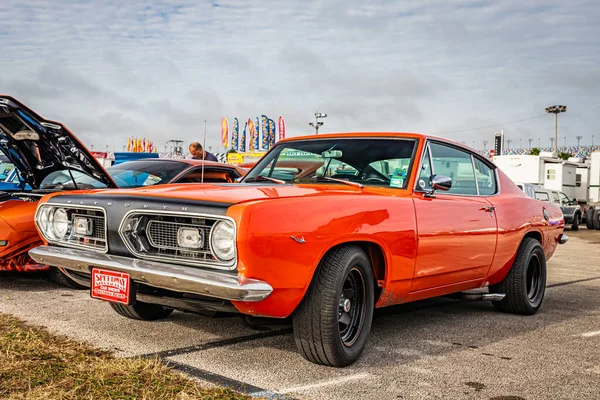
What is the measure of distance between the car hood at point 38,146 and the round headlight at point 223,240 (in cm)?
316

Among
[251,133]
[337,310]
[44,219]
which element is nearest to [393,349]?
[337,310]

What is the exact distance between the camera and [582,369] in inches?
155

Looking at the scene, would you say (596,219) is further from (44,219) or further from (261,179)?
(44,219)

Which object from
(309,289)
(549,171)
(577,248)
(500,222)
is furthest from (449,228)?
(549,171)

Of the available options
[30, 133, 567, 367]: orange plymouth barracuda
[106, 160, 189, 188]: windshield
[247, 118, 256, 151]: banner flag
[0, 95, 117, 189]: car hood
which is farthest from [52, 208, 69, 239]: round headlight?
[247, 118, 256, 151]: banner flag

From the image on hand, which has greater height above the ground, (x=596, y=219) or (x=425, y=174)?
(x=425, y=174)

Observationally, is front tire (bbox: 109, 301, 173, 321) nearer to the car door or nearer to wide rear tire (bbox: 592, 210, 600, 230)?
the car door

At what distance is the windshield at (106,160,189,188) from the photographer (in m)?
7.46

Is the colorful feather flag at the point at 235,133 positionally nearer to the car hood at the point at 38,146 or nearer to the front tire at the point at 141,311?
the car hood at the point at 38,146

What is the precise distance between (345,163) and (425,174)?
590mm

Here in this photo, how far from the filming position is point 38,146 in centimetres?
622

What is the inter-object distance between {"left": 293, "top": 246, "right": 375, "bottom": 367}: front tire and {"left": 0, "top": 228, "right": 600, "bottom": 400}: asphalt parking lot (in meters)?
0.12

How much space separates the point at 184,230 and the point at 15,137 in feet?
11.0

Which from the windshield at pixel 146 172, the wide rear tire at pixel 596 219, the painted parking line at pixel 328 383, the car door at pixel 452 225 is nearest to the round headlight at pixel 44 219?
the painted parking line at pixel 328 383
